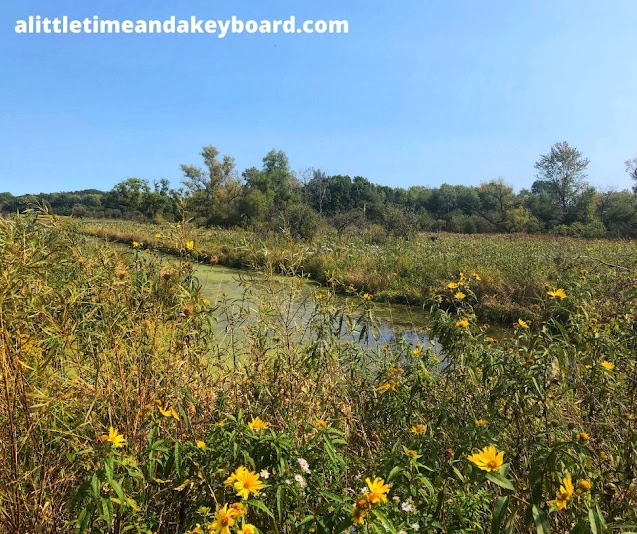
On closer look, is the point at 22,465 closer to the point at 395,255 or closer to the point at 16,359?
the point at 16,359

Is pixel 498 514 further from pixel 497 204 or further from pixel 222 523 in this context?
pixel 497 204

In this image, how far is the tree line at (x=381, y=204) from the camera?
18422mm

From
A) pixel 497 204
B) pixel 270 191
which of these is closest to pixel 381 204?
pixel 270 191

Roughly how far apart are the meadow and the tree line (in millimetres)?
9709

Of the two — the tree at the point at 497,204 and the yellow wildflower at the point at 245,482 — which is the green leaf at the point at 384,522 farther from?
the tree at the point at 497,204

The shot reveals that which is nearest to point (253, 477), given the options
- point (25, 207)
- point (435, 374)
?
point (25, 207)

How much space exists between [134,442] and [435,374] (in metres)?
1.65

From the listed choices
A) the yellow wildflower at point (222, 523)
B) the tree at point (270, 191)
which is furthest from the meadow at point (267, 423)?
the tree at point (270, 191)

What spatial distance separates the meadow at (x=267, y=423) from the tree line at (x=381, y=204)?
971 cm

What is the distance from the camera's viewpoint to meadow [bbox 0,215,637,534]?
1.09 m

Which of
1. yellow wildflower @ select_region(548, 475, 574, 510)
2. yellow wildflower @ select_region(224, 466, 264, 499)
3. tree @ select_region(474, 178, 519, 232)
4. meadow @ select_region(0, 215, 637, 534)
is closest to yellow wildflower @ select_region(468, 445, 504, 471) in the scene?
meadow @ select_region(0, 215, 637, 534)

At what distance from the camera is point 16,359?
119cm

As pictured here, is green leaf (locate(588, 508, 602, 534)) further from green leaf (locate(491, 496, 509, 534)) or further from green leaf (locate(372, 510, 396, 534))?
green leaf (locate(372, 510, 396, 534))

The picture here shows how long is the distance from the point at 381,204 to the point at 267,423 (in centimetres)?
2655
